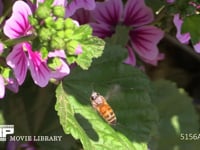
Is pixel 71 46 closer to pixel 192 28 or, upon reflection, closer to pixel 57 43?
pixel 57 43

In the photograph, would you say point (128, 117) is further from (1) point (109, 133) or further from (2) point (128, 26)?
(2) point (128, 26)

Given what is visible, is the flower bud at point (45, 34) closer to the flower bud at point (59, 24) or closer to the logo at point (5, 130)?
the flower bud at point (59, 24)

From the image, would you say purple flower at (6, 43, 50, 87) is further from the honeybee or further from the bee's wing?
the bee's wing

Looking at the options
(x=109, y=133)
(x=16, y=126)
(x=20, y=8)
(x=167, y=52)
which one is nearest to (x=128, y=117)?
(x=109, y=133)

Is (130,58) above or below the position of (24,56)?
below

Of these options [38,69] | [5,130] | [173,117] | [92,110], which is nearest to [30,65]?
[38,69]

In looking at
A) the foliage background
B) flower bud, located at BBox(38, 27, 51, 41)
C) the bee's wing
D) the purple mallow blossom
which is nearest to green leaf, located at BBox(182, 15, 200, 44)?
the foliage background

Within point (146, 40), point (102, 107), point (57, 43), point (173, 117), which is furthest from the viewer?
point (173, 117)
